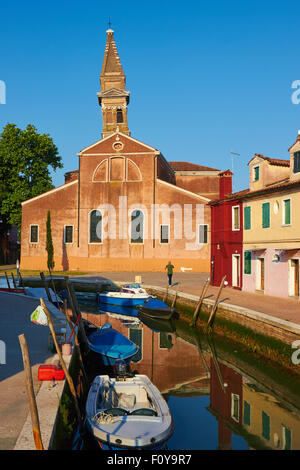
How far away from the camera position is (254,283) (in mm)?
24688

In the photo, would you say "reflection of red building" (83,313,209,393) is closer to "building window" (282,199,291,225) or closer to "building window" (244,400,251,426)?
"building window" (244,400,251,426)

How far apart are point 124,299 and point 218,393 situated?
52.7ft

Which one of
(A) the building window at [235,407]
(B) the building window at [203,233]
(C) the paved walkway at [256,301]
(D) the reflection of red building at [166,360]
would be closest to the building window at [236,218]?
(C) the paved walkway at [256,301]

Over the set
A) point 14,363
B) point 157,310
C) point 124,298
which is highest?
point 14,363

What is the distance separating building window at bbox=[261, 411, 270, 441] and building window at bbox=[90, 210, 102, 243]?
33.7 meters

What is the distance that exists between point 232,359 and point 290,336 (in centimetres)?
327

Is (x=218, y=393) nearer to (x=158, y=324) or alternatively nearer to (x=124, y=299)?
(x=158, y=324)

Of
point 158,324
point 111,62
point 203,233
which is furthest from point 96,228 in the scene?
point 111,62

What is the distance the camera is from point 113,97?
198ft

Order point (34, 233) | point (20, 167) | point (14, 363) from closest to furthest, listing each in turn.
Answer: point (14, 363), point (34, 233), point (20, 167)

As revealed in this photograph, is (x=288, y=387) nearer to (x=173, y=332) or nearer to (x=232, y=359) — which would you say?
(x=232, y=359)

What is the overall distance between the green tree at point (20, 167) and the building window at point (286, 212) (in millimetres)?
33542
